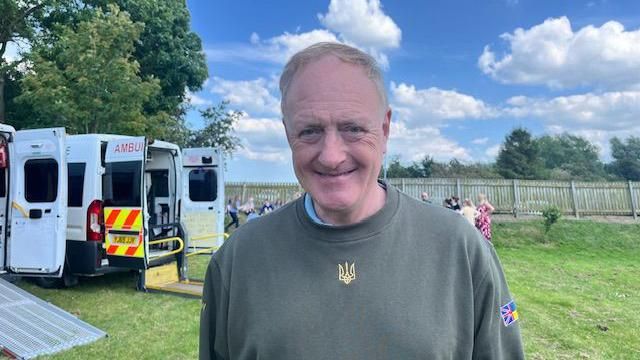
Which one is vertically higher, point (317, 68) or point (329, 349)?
point (317, 68)

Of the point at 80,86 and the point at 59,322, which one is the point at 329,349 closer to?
the point at 59,322

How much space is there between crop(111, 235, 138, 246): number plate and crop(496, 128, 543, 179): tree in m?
43.8

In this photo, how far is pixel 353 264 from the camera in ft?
4.82

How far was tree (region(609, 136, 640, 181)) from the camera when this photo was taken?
61875 mm

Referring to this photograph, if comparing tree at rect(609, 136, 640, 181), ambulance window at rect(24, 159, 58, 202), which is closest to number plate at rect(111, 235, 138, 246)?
ambulance window at rect(24, 159, 58, 202)

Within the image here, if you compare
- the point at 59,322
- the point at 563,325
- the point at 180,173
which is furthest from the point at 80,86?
the point at 563,325

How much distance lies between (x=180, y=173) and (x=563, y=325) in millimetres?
6944

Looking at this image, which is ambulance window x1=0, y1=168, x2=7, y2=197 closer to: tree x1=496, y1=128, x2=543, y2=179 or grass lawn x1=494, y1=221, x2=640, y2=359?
grass lawn x1=494, y1=221, x2=640, y2=359

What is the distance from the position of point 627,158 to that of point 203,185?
69.9 metres

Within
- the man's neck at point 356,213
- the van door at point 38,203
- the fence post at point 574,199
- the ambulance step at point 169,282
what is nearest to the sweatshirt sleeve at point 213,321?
the man's neck at point 356,213

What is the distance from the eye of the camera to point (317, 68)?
152cm

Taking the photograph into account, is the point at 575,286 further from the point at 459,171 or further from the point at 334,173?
the point at 459,171

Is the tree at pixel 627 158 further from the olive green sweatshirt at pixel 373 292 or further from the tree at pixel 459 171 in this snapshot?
the olive green sweatshirt at pixel 373 292

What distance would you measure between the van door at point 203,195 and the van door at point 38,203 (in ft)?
9.51
